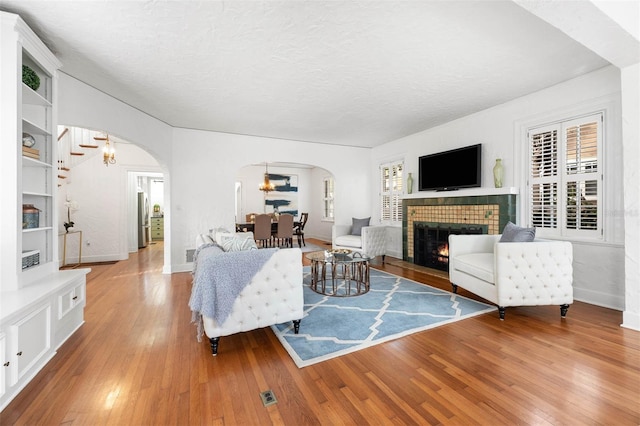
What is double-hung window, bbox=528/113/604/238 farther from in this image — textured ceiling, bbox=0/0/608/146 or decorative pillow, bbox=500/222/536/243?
decorative pillow, bbox=500/222/536/243

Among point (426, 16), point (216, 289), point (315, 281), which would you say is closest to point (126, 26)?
point (216, 289)

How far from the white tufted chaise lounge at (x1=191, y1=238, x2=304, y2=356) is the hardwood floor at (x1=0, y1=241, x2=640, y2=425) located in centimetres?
20

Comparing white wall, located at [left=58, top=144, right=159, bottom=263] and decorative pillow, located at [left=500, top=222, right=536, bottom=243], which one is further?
white wall, located at [left=58, top=144, right=159, bottom=263]

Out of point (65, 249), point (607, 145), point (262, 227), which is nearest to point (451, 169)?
point (607, 145)

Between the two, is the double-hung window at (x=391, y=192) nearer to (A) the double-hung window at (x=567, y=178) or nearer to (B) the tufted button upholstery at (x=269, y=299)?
(A) the double-hung window at (x=567, y=178)

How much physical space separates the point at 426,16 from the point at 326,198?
23.8 feet

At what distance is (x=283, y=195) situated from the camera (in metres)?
9.56

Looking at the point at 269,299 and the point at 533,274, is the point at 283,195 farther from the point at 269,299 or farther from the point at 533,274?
the point at 533,274

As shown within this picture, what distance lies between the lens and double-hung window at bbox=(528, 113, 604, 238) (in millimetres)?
3084

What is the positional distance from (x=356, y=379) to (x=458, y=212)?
3.63 metres

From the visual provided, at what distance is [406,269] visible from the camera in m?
4.88

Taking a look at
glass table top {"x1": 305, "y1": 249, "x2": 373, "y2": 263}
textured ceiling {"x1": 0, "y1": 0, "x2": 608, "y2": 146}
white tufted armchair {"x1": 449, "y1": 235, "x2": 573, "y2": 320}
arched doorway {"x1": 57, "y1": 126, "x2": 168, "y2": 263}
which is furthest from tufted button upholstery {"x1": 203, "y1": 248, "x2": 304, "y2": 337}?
arched doorway {"x1": 57, "y1": 126, "x2": 168, "y2": 263}

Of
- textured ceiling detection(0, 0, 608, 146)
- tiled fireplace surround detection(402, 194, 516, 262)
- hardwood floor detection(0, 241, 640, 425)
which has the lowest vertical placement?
hardwood floor detection(0, 241, 640, 425)

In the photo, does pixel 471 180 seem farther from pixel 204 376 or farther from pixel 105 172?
pixel 105 172
